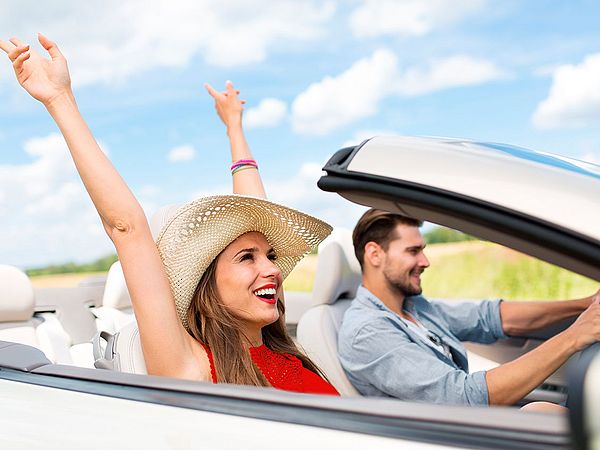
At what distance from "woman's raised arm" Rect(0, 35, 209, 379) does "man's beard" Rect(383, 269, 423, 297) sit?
1.34 m

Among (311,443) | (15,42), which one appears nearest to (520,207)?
(311,443)

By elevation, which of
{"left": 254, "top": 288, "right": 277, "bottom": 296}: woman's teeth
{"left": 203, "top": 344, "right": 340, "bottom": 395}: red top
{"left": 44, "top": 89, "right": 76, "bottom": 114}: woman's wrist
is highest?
{"left": 44, "top": 89, "right": 76, "bottom": 114}: woman's wrist

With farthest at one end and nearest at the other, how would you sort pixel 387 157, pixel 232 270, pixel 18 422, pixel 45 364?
1. pixel 232 270
2. pixel 45 364
3. pixel 18 422
4. pixel 387 157

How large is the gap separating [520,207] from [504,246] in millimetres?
99

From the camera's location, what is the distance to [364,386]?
9.79ft

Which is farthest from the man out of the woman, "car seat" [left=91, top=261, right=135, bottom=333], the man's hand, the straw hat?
"car seat" [left=91, top=261, right=135, bottom=333]

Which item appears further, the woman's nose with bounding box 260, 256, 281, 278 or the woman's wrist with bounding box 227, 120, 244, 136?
the woman's wrist with bounding box 227, 120, 244, 136

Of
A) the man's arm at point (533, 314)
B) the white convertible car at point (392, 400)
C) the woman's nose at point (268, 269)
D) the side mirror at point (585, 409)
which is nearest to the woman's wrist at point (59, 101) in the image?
the white convertible car at point (392, 400)

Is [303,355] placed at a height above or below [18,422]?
above

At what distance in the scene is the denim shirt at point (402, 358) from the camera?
2705mm

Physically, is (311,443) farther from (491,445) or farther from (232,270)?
(232,270)

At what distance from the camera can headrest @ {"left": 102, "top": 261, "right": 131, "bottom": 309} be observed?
15.6 ft

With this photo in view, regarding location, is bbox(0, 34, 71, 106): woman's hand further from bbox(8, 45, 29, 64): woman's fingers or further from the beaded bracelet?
the beaded bracelet

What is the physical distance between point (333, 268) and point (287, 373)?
1050mm
